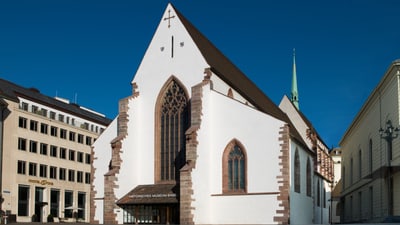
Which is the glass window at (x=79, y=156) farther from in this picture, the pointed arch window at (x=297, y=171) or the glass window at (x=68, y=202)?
the pointed arch window at (x=297, y=171)

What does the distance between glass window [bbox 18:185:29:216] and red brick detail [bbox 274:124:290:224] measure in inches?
1680

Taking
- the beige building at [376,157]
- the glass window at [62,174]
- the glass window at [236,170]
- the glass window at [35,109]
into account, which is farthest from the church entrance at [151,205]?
the glass window at [62,174]

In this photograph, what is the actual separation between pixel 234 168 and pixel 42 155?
41.8m

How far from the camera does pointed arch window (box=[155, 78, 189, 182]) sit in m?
42.9

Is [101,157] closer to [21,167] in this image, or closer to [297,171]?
[297,171]

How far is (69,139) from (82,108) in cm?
1281

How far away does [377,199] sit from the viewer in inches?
1812

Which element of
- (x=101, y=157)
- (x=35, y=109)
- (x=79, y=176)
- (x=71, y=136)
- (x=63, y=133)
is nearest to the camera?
(x=101, y=157)

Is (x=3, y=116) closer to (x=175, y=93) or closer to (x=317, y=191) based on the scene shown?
(x=175, y=93)

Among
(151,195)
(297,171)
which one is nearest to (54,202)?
(151,195)

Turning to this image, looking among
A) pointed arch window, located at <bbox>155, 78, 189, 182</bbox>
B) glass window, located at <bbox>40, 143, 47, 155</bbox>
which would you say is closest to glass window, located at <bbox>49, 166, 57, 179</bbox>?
glass window, located at <bbox>40, 143, 47, 155</bbox>

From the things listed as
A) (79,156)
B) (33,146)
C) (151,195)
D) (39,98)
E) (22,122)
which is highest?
(39,98)

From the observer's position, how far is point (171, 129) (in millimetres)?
43594

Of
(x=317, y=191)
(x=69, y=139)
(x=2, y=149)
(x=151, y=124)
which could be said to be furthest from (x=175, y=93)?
A: (x=69, y=139)
